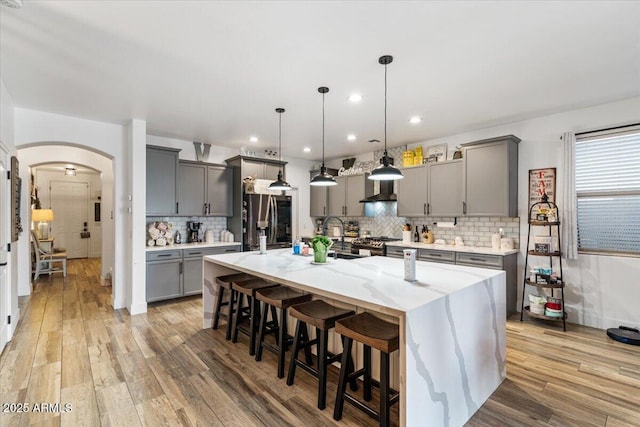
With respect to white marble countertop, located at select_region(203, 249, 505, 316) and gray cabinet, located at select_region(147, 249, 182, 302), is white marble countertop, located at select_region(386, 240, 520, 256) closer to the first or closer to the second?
white marble countertop, located at select_region(203, 249, 505, 316)

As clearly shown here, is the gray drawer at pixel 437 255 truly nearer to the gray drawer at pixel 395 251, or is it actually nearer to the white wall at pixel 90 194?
the gray drawer at pixel 395 251

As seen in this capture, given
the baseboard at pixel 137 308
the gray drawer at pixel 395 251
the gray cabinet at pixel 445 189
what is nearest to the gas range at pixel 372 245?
the gray drawer at pixel 395 251

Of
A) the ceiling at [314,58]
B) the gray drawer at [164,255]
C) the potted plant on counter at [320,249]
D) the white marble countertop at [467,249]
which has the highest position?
the ceiling at [314,58]

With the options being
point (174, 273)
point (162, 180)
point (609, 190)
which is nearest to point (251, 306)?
point (174, 273)

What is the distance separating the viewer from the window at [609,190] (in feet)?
11.7

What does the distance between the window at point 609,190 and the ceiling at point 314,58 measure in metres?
0.52

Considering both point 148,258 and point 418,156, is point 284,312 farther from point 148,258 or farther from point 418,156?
point 418,156

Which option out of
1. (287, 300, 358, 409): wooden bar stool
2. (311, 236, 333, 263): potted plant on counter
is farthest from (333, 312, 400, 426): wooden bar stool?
(311, 236, 333, 263): potted plant on counter

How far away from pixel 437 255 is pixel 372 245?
1.09 metres

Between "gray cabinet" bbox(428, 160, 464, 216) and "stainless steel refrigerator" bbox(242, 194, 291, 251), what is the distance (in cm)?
266

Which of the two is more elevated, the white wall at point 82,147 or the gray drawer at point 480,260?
the white wall at point 82,147

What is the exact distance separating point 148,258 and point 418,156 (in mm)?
4569

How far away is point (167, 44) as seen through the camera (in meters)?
2.37

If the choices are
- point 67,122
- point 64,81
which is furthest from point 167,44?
point 67,122
